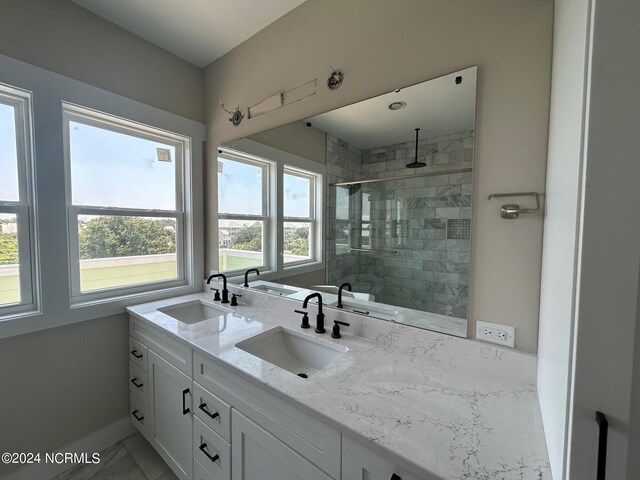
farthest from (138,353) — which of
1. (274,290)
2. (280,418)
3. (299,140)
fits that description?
(299,140)

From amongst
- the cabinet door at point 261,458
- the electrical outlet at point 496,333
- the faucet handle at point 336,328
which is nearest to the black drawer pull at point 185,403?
the cabinet door at point 261,458

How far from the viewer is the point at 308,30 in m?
1.59

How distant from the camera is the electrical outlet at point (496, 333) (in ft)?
3.37

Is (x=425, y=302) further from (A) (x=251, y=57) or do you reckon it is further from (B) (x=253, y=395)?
(A) (x=251, y=57)

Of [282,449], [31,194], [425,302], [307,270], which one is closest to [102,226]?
[31,194]

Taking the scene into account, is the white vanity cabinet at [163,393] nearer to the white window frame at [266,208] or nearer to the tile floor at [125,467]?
the tile floor at [125,467]

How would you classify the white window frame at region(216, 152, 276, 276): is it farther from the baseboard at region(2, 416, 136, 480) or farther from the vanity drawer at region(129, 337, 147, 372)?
the baseboard at region(2, 416, 136, 480)

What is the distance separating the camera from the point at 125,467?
5.42 feet

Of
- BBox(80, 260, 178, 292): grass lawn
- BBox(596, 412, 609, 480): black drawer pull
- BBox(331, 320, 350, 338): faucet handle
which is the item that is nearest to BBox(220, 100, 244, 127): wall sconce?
BBox(80, 260, 178, 292): grass lawn

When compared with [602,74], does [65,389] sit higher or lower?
lower

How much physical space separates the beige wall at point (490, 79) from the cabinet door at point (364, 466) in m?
0.67

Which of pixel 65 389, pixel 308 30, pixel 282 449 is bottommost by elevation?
pixel 65 389

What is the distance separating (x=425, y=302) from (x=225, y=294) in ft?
4.76

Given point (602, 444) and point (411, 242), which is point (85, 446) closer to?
point (411, 242)
